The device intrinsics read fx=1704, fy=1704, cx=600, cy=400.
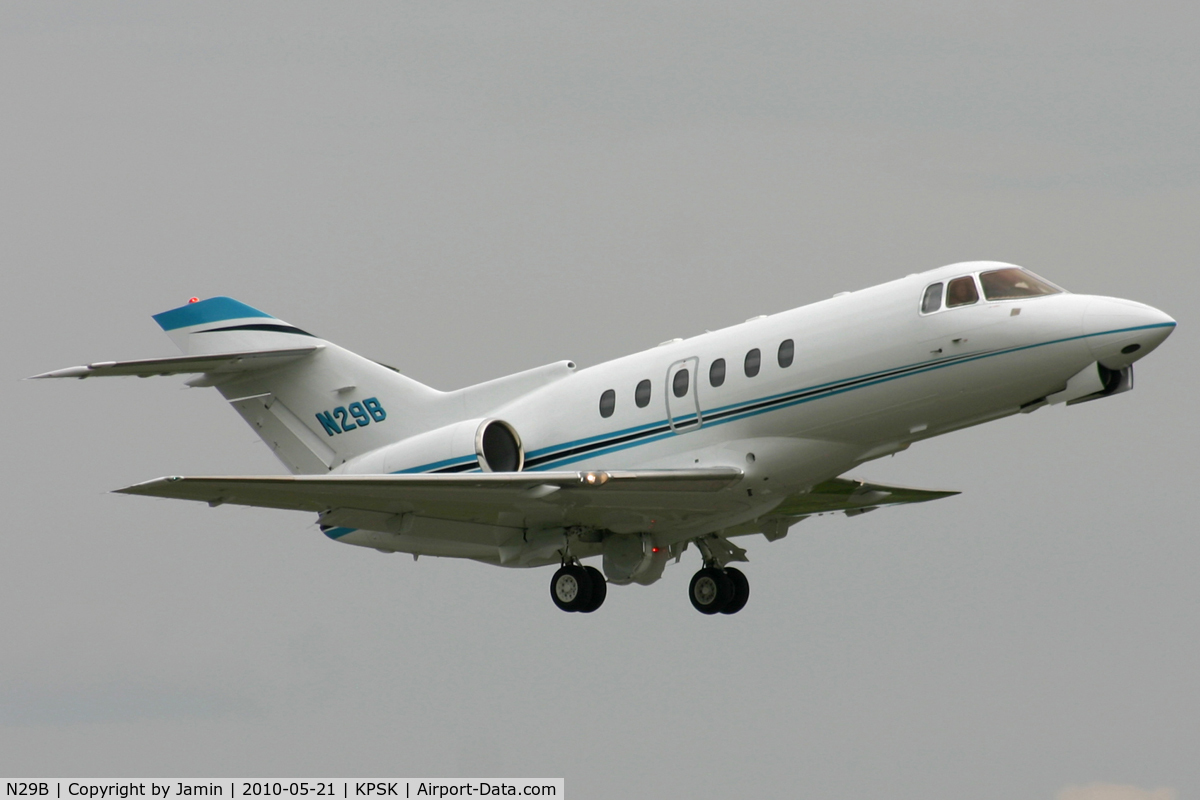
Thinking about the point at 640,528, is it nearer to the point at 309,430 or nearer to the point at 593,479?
the point at 593,479

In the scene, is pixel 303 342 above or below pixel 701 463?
above

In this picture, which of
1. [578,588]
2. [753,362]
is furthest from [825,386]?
[578,588]

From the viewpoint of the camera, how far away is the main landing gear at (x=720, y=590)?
92.3ft

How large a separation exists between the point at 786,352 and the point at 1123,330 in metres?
4.62

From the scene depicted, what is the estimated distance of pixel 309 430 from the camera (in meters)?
29.9

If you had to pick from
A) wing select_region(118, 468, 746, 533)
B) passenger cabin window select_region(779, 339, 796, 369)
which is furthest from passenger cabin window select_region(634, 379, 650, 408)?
passenger cabin window select_region(779, 339, 796, 369)

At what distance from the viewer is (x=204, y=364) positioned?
29297 mm

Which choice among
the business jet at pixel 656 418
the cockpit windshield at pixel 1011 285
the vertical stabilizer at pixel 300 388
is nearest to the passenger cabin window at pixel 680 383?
the business jet at pixel 656 418

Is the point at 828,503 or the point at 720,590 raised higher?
the point at 828,503

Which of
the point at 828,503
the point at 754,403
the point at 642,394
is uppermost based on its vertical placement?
the point at 642,394

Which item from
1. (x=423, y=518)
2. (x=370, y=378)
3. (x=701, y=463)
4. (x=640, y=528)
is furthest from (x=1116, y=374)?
(x=370, y=378)

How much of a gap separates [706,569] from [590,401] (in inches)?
154

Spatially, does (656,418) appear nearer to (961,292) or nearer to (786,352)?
(786,352)

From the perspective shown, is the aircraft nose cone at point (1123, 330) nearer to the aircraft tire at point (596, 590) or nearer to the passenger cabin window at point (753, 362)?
the passenger cabin window at point (753, 362)
